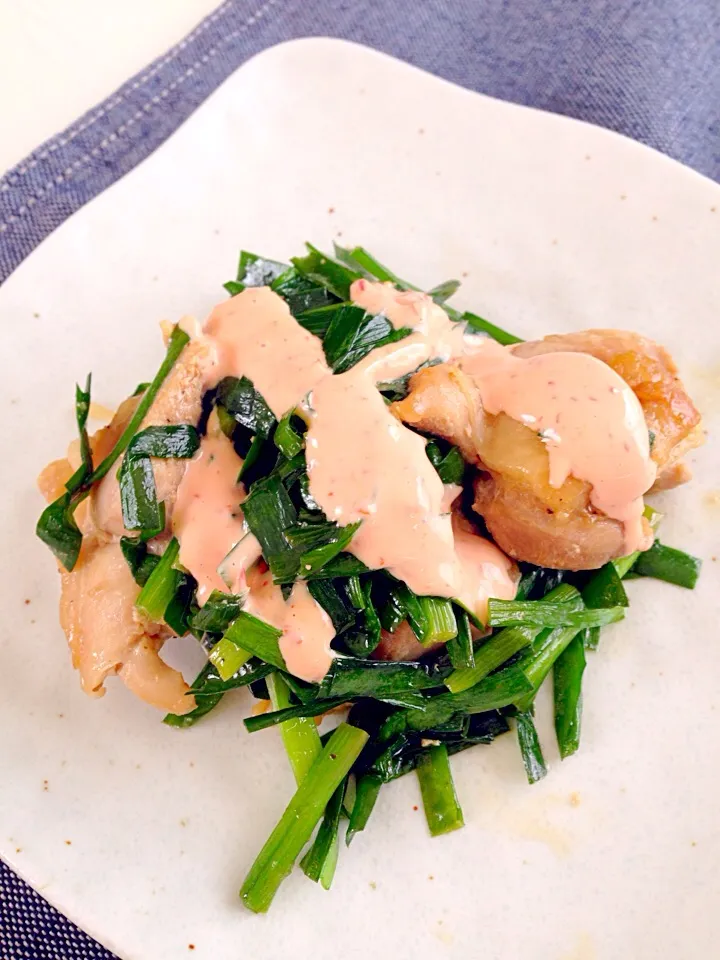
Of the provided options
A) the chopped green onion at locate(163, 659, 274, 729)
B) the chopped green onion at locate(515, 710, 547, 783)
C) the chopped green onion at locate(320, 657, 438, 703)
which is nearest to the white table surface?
the chopped green onion at locate(163, 659, 274, 729)

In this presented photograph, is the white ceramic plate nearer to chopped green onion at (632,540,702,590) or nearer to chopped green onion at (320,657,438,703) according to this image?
chopped green onion at (632,540,702,590)

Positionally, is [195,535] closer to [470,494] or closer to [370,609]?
[370,609]

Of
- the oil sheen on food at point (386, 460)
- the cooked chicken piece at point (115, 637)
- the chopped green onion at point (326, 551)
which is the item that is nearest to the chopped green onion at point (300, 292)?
the oil sheen on food at point (386, 460)

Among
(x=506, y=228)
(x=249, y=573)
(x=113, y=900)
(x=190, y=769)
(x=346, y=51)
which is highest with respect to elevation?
(x=346, y=51)

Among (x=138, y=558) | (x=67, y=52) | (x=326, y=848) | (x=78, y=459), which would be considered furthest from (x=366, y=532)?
(x=67, y=52)

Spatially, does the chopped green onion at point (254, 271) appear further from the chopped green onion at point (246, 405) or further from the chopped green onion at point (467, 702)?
the chopped green onion at point (467, 702)

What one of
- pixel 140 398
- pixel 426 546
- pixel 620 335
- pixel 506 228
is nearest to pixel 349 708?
pixel 426 546

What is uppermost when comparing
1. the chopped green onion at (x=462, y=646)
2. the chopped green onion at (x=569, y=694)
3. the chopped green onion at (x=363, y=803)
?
the chopped green onion at (x=462, y=646)

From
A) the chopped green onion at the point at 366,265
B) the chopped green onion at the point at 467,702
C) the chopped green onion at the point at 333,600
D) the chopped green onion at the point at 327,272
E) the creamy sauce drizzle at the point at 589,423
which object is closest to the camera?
the creamy sauce drizzle at the point at 589,423
